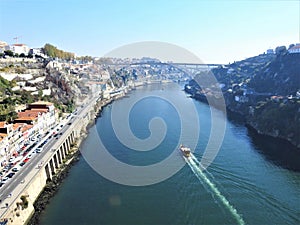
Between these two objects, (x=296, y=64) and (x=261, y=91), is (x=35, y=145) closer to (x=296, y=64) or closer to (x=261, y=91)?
(x=261, y=91)

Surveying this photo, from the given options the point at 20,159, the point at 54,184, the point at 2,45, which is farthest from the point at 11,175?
the point at 2,45

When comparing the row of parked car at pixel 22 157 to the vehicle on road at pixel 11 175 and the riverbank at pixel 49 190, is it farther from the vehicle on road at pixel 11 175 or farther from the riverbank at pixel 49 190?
the riverbank at pixel 49 190

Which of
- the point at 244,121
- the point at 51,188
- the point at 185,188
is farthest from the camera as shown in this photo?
the point at 244,121

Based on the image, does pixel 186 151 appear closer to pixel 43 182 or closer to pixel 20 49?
pixel 43 182

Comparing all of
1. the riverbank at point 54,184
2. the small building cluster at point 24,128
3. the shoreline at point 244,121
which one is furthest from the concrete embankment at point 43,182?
the shoreline at point 244,121

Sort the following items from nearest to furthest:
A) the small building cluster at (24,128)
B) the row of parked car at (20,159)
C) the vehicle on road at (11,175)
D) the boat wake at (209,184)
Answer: the boat wake at (209,184) < the vehicle on road at (11,175) < the row of parked car at (20,159) < the small building cluster at (24,128)

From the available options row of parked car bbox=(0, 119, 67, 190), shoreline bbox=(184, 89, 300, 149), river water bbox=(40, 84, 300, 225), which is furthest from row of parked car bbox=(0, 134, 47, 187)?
shoreline bbox=(184, 89, 300, 149)

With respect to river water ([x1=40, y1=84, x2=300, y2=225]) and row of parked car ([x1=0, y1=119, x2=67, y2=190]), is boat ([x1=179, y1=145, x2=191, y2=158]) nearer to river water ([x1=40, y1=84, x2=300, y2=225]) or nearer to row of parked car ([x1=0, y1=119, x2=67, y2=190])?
river water ([x1=40, y1=84, x2=300, y2=225])
